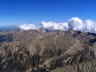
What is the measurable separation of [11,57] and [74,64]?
199 feet

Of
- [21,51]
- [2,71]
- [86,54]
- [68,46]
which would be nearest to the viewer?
[2,71]

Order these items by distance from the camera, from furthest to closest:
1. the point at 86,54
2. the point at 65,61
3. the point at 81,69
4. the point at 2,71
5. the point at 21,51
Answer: the point at 21,51
the point at 86,54
the point at 65,61
the point at 2,71
the point at 81,69

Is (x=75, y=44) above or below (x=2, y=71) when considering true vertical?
above

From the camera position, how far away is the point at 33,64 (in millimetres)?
152625

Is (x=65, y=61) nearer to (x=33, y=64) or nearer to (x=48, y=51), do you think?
(x=33, y=64)

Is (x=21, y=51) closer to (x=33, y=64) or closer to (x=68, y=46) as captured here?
(x=33, y=64)

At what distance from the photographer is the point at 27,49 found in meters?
186

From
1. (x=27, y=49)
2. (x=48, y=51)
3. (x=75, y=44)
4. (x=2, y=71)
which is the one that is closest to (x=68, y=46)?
(x=75, y=44)

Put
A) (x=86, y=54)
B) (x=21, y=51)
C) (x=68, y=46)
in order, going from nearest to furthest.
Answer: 1. (x=86, y=54)
2. (x=21, y=51)
3. (x=68, y=46)

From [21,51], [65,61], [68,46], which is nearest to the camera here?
[65,61]

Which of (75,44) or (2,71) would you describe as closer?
(2,71)

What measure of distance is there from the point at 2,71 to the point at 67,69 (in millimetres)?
49698

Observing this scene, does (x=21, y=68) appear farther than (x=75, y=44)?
No

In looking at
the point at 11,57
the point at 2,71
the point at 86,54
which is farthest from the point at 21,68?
the point at 86,54
